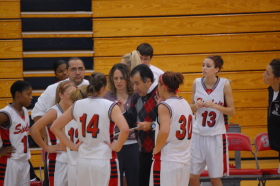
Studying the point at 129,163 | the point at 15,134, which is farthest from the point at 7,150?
the point at 129,163

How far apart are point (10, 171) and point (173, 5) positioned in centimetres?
480

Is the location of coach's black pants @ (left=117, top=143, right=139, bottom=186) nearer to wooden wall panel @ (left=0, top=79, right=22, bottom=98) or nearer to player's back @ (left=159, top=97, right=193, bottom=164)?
player's back @ (left=159, top=97, right=193, bottom=164)

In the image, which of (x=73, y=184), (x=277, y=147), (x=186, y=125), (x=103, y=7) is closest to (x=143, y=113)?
(x=186, y=125)

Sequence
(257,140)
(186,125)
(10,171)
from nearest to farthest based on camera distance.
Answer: (186,125), (10,171), (257,140)

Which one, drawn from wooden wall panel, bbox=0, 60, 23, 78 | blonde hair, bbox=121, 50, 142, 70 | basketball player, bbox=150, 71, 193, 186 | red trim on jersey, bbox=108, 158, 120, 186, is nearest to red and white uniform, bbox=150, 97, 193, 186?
basketball player, bbox=150, 71, 193, 186

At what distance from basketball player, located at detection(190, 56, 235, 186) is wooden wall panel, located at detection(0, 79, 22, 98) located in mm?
4074

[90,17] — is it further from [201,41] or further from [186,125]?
[186,125]

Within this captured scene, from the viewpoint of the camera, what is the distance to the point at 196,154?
517 cm

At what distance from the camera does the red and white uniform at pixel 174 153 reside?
12.6ft

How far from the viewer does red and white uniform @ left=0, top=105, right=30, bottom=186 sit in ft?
15.6

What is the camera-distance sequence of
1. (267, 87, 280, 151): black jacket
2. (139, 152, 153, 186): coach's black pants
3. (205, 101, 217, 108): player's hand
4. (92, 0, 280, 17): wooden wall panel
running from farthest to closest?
(92, 0, 280, 17): wooden wall panel < (205, 101, 217, 108): player's hand < (267, 87, 280, 151): black jacket < (139, 152, 153, 186): coach's black pants

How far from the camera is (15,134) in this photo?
484cm

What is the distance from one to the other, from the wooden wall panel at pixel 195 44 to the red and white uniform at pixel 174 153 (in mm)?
4525

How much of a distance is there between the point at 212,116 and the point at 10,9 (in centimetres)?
455
